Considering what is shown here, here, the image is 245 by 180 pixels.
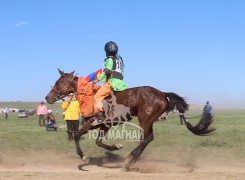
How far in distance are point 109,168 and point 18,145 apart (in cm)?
548

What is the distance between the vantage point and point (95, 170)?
10.7 meters

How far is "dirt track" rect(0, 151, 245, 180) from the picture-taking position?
8.98 m

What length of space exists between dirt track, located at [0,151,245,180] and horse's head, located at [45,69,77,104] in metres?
1.94

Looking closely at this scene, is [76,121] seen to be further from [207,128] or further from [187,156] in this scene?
[207,128]

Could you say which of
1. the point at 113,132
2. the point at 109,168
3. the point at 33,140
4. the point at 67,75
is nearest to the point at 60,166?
the point at 109,168

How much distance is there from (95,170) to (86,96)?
2010 mm

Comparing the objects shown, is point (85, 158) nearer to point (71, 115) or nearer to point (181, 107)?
point (181, 107)

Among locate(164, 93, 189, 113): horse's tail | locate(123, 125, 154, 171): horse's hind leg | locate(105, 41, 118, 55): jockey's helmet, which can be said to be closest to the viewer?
locate(123, 125, 154, 171): horse's hind leg

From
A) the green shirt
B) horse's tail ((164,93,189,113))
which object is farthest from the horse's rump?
horse's tail ((164,93,189,113))

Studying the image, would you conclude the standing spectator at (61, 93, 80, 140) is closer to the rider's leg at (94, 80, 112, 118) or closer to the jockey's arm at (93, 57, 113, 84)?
the rider's leg at (94, 80, 112, 118)

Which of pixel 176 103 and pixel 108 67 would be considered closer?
pixel 108 67

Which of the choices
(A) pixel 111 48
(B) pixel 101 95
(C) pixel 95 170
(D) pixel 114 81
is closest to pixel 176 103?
(D) pixel 114 81

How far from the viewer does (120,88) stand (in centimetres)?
1079

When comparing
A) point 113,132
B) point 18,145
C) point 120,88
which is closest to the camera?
point 120,88
